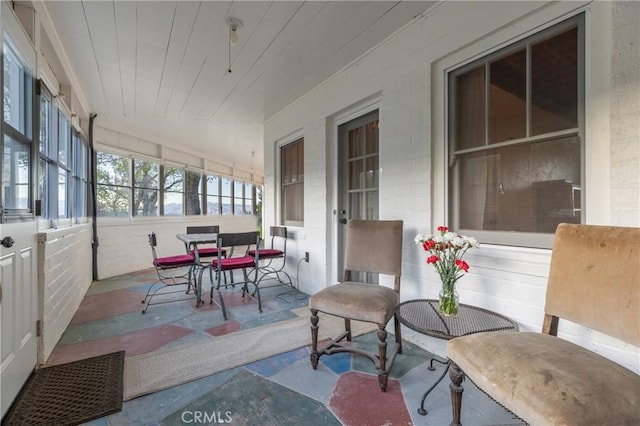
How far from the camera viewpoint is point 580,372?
3.09 feet

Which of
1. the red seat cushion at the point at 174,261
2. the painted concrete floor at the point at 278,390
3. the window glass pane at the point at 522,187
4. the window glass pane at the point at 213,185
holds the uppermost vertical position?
the window glass pane at the point at 213,185

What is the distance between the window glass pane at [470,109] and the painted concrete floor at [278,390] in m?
1.61

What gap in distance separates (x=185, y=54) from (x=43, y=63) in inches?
42.3

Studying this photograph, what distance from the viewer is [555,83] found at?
1.64 m

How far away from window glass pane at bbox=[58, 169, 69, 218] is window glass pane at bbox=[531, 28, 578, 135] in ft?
13.4

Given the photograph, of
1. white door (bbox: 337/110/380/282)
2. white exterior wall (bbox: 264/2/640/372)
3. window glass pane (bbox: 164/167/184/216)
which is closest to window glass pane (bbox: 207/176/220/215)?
window glass pane (bbox: 164/167/184/216)

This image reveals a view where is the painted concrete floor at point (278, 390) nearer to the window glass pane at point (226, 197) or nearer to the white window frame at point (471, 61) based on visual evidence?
the white window frame at point (471, 61)

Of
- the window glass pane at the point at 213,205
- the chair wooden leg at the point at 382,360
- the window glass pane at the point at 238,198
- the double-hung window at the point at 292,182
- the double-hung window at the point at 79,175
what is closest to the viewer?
the chair wooden leg at the point at 382,360

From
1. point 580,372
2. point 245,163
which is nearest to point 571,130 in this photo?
point 580,372

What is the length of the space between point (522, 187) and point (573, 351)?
1.03 meters

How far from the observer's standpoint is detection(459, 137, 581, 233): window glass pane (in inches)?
62.7

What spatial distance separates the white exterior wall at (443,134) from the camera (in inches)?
53.6

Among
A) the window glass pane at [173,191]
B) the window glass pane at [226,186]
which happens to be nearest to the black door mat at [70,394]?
the window glass pane at [173,191]

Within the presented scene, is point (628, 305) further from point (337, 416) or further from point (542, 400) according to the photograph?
point (337, 416)
